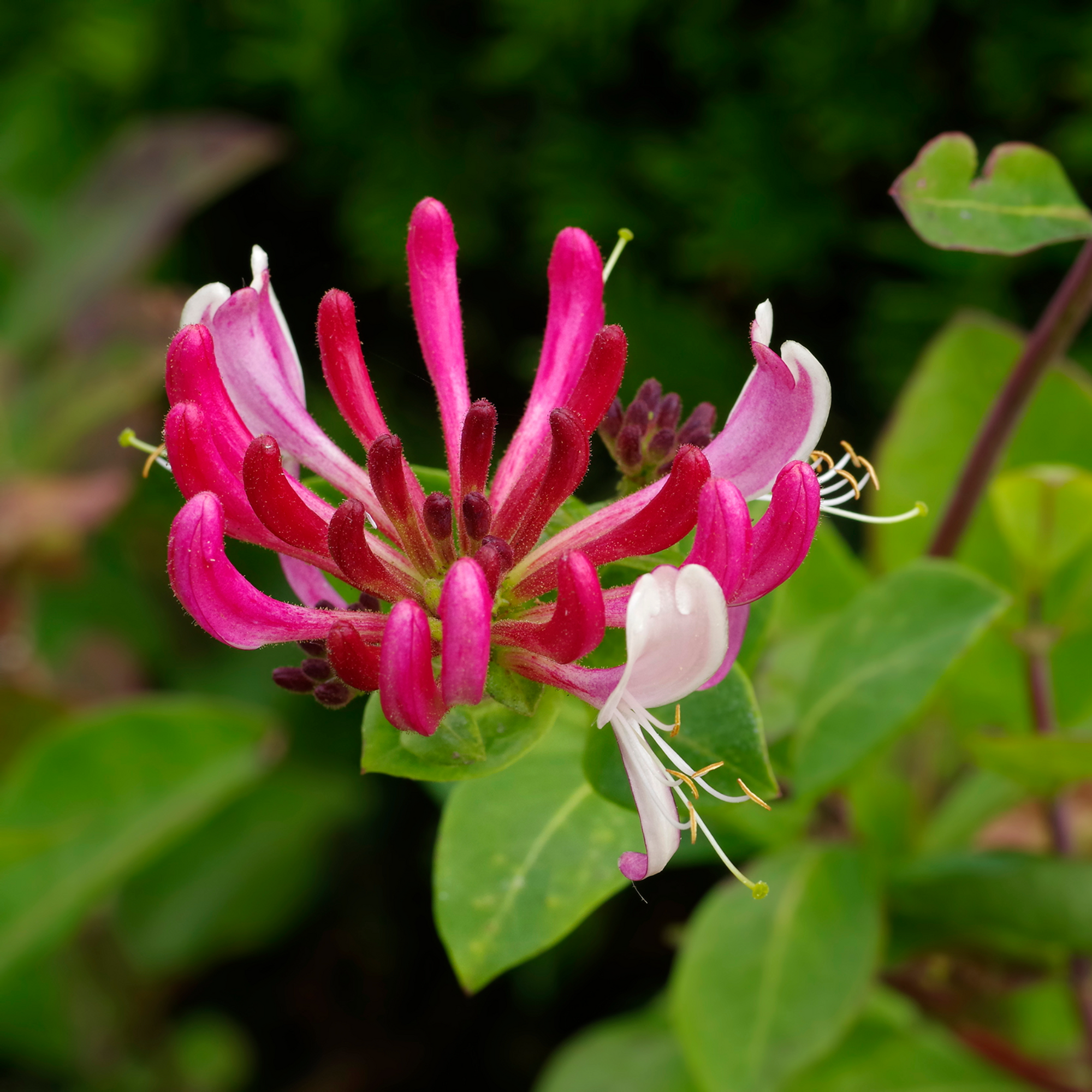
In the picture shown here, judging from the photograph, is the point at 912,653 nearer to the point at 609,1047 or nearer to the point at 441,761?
the point at 441,761

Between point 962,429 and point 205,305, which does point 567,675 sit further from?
point 962,429

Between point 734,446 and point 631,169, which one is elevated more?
point 734,446

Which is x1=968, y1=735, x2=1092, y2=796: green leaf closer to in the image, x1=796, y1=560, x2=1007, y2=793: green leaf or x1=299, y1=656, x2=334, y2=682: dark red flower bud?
Answer: x1=796, y1=560, x2=1007, y2=793: green leaf

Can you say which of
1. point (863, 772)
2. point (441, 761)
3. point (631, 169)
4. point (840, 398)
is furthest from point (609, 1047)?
point (631, 169)

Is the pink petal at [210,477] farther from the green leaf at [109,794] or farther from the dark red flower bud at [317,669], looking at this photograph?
the green leaf at [109,794]

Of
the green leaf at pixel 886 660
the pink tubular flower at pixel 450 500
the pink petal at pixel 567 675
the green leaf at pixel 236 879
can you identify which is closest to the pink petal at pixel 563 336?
the pink tubular flower at pixel 450 500

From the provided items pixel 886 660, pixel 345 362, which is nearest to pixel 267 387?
pixel 345 362
